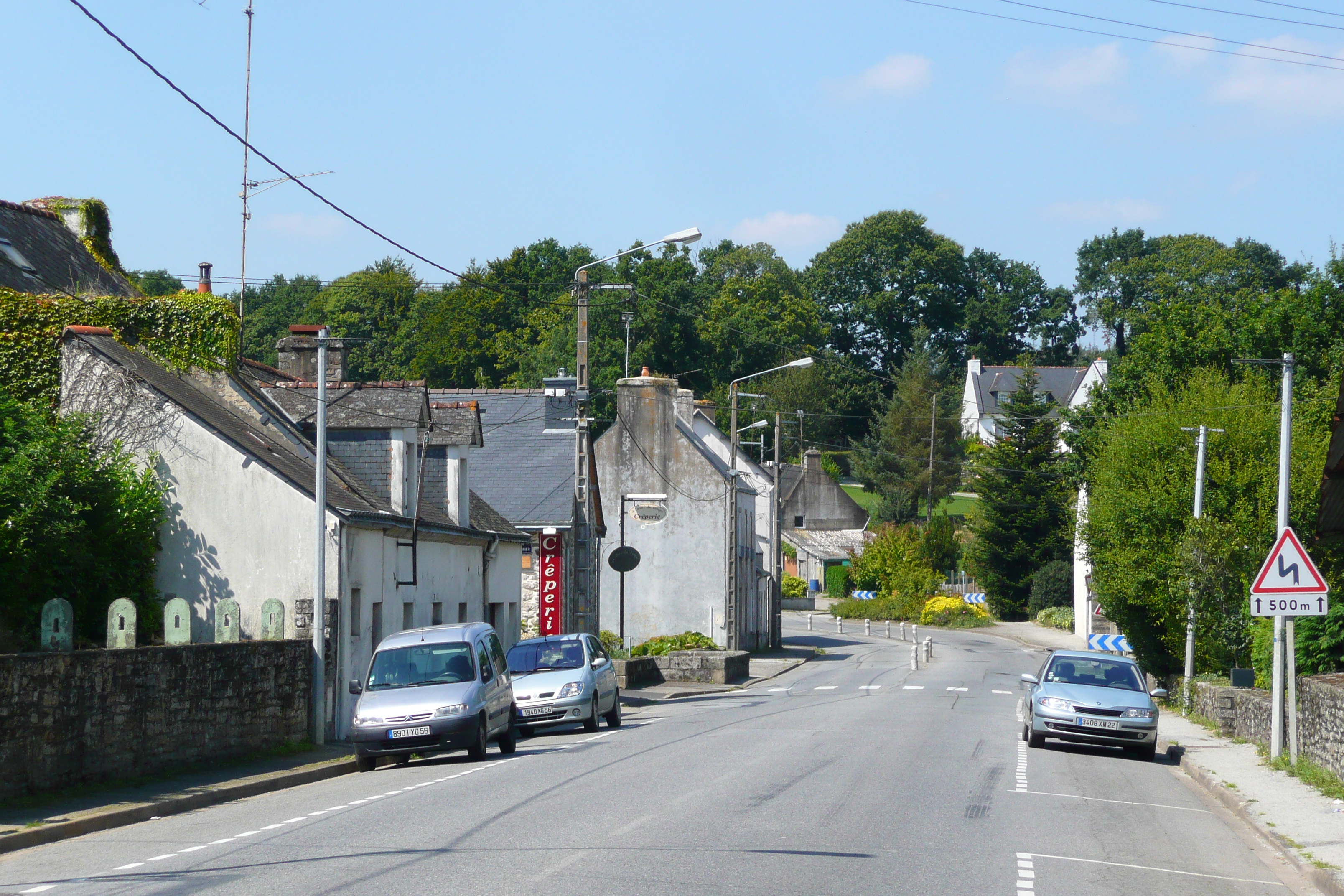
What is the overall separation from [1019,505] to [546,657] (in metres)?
A: 54.3

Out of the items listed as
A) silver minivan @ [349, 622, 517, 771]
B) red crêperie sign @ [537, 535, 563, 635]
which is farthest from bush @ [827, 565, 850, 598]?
silver minivan @ [349, 622, 517, 771]

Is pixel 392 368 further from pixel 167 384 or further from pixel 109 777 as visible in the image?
pixel 109 777

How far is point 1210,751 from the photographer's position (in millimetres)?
21156

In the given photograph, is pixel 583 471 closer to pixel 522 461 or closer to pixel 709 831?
pixel 522 461

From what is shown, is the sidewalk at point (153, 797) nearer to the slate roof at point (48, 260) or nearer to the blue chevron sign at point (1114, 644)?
the slate roof at point (48, 260)

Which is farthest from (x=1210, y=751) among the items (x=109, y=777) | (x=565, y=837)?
(x=109, y=777)

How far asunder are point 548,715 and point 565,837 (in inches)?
461

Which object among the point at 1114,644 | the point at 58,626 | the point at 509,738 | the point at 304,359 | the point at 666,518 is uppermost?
the point at 304,359

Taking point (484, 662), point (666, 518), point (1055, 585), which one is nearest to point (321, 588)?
point (484, 662)

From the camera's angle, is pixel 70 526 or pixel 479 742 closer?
pixel 479 742

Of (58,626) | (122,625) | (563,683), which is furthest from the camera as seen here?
(563,683)

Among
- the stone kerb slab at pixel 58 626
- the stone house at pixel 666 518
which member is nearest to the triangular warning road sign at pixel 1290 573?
the stone kerb slab at pixel 58 626

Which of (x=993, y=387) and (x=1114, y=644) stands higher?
(x=993, y=387)

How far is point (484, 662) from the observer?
1906 centimetres
